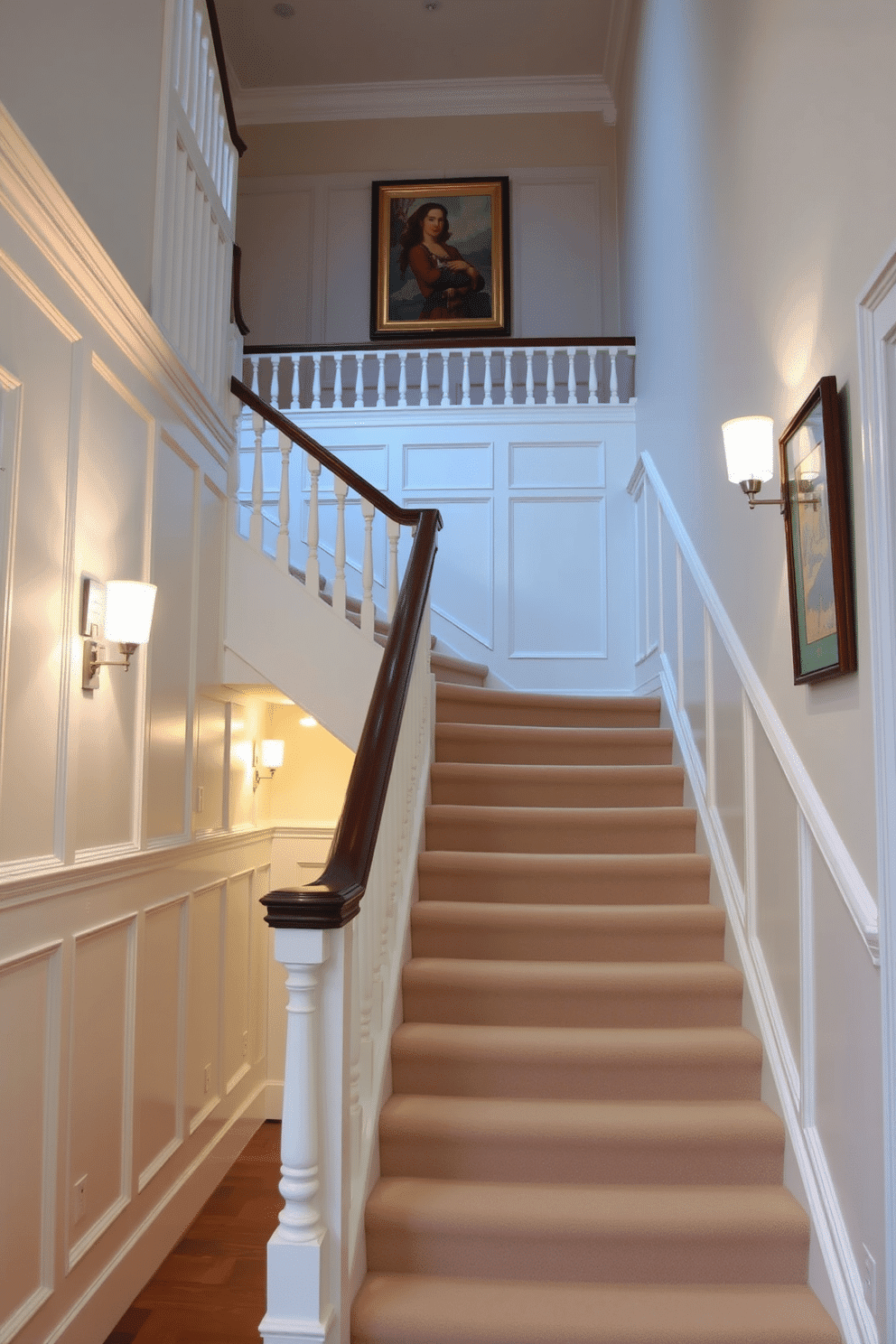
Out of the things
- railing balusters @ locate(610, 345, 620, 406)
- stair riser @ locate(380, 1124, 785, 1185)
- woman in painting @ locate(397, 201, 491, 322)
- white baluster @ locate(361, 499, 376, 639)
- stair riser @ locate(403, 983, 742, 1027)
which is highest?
woman in painting @ locate(397, 201, 491, 322)

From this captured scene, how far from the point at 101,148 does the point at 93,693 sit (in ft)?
5.94

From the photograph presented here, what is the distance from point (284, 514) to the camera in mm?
4574

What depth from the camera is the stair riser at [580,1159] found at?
265 cm

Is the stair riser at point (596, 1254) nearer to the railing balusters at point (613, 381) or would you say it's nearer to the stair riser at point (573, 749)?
the stair riser at point (573, 749)

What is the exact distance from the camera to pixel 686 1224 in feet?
8.02

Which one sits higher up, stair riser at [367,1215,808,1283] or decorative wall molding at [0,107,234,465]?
decorative wall molding at [0,107,234,465]

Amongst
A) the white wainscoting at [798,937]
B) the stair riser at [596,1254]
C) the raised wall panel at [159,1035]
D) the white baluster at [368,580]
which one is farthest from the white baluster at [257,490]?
the stair riser at [596,1254]

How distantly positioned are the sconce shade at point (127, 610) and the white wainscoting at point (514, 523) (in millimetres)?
3162

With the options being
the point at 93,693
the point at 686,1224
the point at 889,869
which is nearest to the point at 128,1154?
the point at 93,693

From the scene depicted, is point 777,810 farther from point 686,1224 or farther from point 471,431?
point 471,431

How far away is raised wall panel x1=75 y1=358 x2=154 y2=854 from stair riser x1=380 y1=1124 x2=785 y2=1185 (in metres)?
1.26

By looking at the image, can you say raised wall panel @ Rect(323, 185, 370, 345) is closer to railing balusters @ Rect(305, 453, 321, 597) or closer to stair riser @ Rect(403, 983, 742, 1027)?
railing balusters @ Rect(305, 453, 321, 597)

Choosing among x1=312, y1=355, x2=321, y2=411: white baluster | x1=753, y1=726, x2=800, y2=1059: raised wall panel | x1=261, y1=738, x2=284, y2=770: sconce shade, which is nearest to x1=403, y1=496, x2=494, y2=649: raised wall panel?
x1=312, y1=355, x2=321, y2=411: white baluster

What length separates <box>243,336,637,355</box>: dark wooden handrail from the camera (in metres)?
6.28
